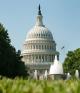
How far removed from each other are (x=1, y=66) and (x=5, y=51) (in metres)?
5.36

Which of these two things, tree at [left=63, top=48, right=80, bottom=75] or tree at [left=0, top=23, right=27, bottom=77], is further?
tree at [left=63, top=48, right=80, bottom=75]

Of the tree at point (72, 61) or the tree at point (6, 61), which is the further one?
the tree at point (72, 61)

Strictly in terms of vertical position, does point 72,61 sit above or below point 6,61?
above

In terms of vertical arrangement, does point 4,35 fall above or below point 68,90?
above

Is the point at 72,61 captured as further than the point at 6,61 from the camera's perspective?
Yes

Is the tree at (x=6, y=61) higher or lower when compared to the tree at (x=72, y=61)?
lower

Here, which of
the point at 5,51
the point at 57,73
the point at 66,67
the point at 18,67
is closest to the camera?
the point at 57,73

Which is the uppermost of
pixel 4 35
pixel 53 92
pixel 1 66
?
pixel 4 35

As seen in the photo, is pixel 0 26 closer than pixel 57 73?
No

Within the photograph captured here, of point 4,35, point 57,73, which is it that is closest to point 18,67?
point 4,35

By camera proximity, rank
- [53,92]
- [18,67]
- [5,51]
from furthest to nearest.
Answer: [18,67] < [5,51] < [53,92]

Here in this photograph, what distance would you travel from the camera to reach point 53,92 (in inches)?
269

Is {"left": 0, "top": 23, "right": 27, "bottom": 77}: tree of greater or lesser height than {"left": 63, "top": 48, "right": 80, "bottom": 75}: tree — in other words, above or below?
below

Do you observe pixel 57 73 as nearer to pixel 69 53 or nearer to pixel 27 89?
pixel 27 89
